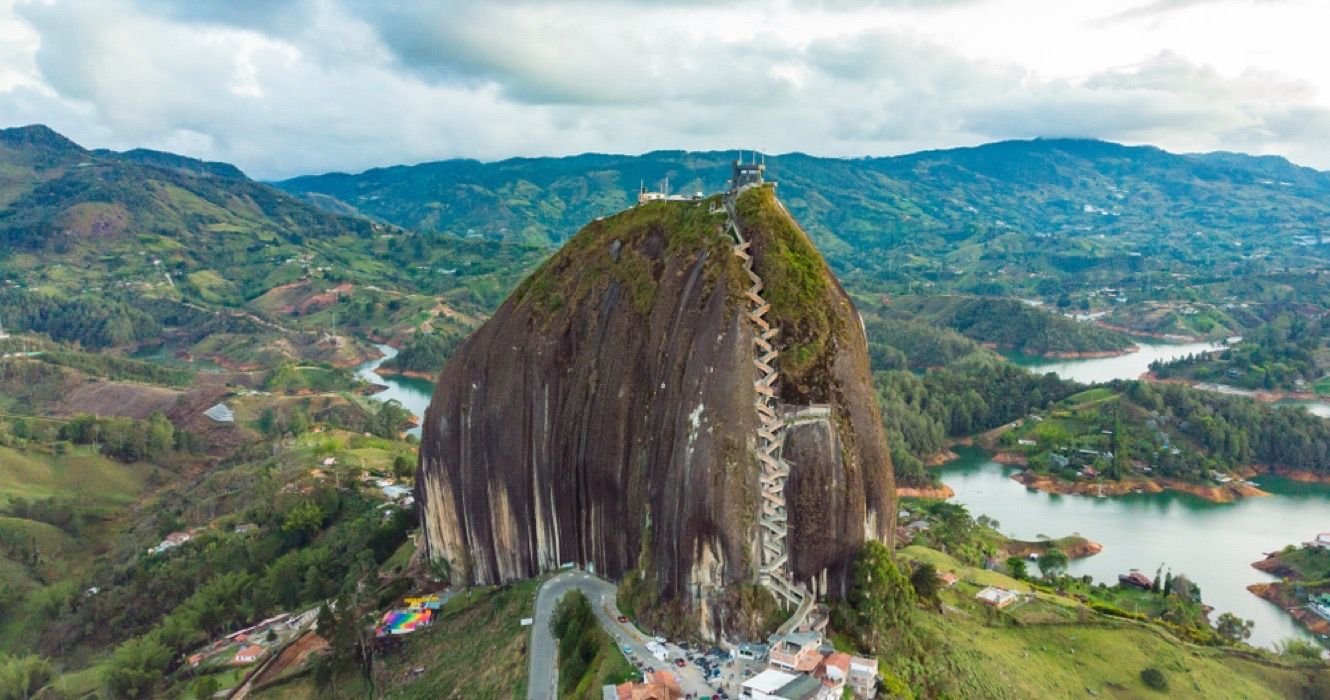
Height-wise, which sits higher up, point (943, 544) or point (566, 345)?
point (566, 345)

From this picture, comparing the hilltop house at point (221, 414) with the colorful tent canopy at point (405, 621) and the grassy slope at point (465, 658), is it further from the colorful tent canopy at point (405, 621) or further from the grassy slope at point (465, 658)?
the colorful tent canopy at point (405, 621)

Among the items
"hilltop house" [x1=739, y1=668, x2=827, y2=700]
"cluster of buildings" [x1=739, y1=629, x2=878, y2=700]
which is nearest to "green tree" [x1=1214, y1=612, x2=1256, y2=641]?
"cluster of buildings" [x1=739, y1=629, x2=878, y2=700]

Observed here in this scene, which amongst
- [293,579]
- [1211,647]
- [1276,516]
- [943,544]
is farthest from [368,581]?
[1276,516]

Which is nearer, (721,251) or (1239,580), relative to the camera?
(721,251)

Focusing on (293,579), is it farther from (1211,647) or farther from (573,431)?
(1211,647)

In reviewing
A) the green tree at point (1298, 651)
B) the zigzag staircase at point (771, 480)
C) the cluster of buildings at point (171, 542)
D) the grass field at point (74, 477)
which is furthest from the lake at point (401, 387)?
the green tree at point (1298, 651)
